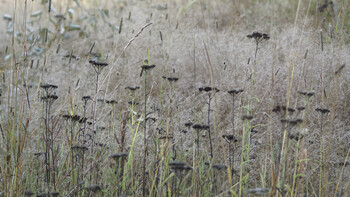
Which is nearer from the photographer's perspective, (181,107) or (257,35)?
(257,35)

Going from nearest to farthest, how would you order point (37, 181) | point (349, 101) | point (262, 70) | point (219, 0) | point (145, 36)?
point (37, 181)
point (349, 101)
point (262, 70)
point (145, 36)
point (219, 0)

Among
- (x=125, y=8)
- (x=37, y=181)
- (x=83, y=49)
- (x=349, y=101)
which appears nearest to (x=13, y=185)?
(x=37, y=181)

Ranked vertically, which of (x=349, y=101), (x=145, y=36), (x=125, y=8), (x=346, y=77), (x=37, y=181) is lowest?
(x=37, y=181)

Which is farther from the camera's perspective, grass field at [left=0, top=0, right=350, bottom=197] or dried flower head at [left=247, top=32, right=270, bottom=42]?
dried flower head at [left=247, top=32, right=270, bottom=42]

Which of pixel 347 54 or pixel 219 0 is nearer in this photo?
pixel 347 54

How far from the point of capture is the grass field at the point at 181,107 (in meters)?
1.53

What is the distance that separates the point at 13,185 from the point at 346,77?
2.28m

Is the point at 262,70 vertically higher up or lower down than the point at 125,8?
lower down

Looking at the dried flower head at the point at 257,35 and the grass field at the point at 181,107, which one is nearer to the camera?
the grass field at the point at 181,107

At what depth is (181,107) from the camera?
258 cm

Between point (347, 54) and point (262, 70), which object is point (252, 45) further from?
point (347, 54)

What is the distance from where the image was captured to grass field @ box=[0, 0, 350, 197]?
153cm

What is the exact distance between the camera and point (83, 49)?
4117 millimetres

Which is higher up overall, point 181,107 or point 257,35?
point 257,35
